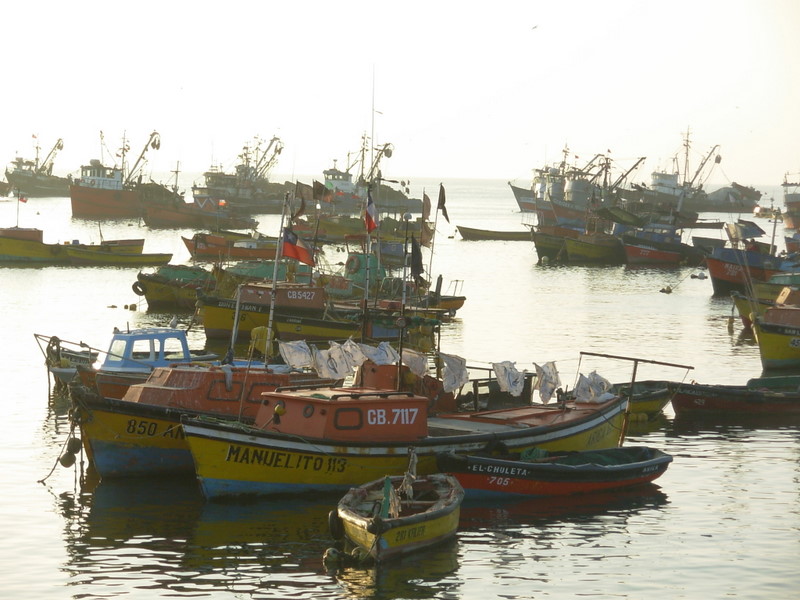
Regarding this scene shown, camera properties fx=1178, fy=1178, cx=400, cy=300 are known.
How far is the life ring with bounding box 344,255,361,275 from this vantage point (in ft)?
233

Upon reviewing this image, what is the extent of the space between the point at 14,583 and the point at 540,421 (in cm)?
1593

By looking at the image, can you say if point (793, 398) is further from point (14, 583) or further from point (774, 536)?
point (14, 583)

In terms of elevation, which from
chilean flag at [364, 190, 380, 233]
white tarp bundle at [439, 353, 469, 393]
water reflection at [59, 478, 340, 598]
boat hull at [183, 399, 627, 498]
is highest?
chilean flag at [364, 190, 380, 233]

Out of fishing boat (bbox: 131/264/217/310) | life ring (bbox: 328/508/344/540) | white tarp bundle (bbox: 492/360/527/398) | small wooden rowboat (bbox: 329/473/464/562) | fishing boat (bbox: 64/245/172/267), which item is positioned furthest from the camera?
fishing boat (bbox: 64/245/172/267)

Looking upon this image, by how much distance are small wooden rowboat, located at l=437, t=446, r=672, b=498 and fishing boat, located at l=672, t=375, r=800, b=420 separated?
1025cm

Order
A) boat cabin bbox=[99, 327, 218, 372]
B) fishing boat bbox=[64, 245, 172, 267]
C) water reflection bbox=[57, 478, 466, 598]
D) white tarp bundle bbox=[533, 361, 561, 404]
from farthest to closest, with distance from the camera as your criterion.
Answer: fishing boat bbox=[64, 245, 172, 267]
boat cabin bbox=[99, 327, 218, 372]
white tarp bundle bbox=[533, 361, 561, 404]
water reflection bbox=[57, 478, 466, 598]

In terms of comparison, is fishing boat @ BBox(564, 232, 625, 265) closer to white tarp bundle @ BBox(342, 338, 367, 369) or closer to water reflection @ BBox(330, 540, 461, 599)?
white tarp bundle @ BBox(342, 338, 367, 369)

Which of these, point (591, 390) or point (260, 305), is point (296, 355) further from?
point (260, 305)

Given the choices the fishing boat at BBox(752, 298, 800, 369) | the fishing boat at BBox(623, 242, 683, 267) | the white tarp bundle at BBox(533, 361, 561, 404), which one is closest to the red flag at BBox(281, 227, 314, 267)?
the white tarp bundle at BBox(533, 361, 561, 404)

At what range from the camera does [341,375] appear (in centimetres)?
3538

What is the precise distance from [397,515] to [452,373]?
949 centimetres

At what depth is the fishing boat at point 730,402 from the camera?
143ft

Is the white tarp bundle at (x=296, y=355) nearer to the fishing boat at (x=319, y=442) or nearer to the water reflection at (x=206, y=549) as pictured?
the fishing boat at (x=319, y=442)

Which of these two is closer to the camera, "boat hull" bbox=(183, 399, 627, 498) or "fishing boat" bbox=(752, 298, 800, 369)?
"boat hull" bbox=(183, 399, 627, 498)
